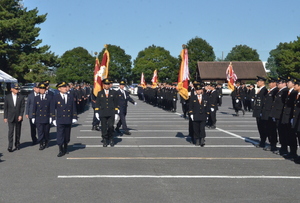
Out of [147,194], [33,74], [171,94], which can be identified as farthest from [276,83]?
[33,74]

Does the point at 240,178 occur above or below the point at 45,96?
below

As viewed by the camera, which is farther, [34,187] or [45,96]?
[45,96]

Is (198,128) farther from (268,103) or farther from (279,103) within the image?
(279,103)

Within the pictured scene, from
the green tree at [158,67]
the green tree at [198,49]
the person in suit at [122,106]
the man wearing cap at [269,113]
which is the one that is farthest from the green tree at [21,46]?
the green tree at [198,49]

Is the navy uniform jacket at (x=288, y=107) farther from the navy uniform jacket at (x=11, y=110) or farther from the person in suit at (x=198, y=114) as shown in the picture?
the navy uniform jacket at (x=11, y=110)

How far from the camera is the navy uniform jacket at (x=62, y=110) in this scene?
10.8 meters

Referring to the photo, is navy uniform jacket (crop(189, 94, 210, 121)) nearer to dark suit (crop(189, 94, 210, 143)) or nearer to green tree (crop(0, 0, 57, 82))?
dark suit (crop(189, 94, 210, 143))

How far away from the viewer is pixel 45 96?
12266 mm

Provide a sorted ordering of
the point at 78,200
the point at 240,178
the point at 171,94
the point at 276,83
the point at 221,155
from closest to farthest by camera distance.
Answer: the point at 78,200 → the point at 240,178 → the point at 221,155 → the point at 276,83 → the point at 171,94

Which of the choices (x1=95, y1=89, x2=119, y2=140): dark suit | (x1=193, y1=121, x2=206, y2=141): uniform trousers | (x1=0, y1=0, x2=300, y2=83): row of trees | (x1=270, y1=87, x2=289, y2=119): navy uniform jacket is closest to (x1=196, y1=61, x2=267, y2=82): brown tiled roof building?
(x1=0, y1=0, x2=300, y2=83): row of trees

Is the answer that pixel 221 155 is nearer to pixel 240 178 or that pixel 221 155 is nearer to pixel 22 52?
pixel 240 178

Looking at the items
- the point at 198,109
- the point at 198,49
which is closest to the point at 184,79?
the point at 198,109

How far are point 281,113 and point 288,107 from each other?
560 millimetres

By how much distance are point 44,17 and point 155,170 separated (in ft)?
141
